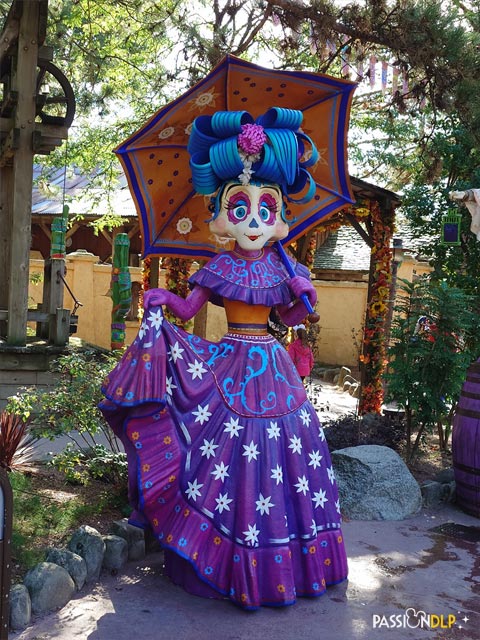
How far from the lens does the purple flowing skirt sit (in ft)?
11.3

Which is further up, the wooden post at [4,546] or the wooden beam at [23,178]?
the wooden beam at [23,178]

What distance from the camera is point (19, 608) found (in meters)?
3.13

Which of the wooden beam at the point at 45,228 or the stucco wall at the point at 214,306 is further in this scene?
the wooden beam at the point at 45,228

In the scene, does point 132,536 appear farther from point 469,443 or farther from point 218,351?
point 469,443

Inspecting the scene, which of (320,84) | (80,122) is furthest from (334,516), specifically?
(80,122)

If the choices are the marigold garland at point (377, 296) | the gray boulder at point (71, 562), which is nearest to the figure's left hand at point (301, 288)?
the gray boulder at point (71, 562)

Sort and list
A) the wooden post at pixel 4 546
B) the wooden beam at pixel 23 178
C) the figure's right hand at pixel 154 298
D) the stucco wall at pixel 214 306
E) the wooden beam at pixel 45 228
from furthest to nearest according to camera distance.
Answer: the wooden beam at pixel 45 228 → the stucco wall at pixel 214 306 → the wooden beam at pixel 23 178 → the figure's right hand at pixel 154 298 → the wooden post at pixel 4 546

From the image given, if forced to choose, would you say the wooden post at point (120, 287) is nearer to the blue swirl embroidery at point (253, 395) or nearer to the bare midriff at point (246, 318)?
the bare midriff at point (246, 318)

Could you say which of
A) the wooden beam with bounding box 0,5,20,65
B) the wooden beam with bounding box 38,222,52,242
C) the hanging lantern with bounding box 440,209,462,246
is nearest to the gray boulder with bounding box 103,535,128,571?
the hanging lantern with bounding box 440,209,462,246

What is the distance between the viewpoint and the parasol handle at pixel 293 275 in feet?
12.4

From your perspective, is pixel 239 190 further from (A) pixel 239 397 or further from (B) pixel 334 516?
(B) pixel 334 516

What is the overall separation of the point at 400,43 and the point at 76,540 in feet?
15.7

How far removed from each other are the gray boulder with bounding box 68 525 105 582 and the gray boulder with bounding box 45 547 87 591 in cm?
8

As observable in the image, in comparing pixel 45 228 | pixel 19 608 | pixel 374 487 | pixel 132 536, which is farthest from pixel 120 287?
pixel 45 228
